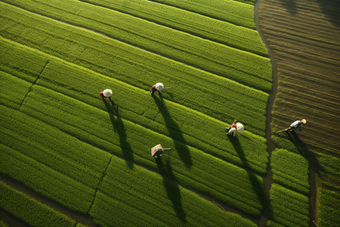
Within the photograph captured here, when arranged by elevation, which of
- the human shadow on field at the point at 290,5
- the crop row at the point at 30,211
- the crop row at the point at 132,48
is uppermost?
the human shadow on field at the point at 290,5

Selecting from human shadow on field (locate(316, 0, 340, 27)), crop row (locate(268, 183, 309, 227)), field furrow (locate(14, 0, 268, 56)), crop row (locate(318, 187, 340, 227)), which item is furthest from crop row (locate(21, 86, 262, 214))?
human shadow on field (locate(316, 0, 340, 27))

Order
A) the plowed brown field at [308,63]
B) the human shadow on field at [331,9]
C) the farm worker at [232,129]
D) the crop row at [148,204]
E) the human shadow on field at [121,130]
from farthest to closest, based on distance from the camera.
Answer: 1. the human shadow on field at [331,9]
2. the plowed brown field at [308,63]
3. the human shadow on field at [121,130]
4. the farm worker at [232,129]
5. the crop row at [148,204]

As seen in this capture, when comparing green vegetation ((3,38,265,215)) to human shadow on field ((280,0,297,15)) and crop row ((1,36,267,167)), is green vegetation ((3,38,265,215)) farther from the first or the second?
human shadow on field ((280,0,297,15))

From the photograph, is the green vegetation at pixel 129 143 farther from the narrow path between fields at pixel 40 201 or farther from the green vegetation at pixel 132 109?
the narrow path between fields at pixel 40 201

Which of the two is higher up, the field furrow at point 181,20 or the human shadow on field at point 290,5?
the human shadow on field at point 290,5

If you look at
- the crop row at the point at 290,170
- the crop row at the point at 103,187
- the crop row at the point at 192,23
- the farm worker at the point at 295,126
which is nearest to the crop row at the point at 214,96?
the farm worker at the point at 295,126

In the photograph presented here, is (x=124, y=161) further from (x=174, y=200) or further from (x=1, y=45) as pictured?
(x=1, y=45)

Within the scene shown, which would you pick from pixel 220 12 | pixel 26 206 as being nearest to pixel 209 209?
pixel 26 206
